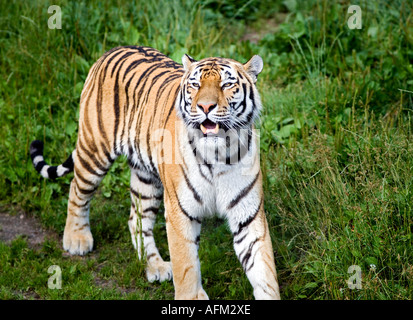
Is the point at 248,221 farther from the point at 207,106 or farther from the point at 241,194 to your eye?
the point at 207,106

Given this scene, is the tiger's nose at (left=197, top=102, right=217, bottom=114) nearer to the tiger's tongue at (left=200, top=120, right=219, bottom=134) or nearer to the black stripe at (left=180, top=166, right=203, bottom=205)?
the tiger's tongue at (left=200, top=120, right=219, bottom=134)

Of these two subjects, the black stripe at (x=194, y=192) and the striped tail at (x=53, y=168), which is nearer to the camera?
the black stripe at (x=194, y=192)

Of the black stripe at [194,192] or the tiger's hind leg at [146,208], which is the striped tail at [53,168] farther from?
the black stripe at [194,192]

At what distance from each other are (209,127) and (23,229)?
7.41 ft

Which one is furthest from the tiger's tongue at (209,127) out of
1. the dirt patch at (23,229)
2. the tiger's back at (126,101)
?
the dirt patch at (23,229)

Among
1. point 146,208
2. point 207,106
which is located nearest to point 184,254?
point 207,106

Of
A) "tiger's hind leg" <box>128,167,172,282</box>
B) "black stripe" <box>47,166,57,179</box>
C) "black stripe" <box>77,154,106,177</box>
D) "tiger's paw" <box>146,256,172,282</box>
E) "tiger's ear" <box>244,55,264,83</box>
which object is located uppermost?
"tiger's ear" <box>244,55,264,83</box>

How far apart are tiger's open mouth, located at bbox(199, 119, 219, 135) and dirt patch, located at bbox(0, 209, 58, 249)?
6.52ft

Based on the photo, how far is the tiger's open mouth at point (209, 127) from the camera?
10.5 feet

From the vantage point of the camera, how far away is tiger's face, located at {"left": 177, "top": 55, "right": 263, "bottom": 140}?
10.4 feet

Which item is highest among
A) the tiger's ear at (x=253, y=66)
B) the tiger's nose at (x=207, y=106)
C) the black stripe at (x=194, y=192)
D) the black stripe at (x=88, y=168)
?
the tiger's ear at (x=253, y=66)

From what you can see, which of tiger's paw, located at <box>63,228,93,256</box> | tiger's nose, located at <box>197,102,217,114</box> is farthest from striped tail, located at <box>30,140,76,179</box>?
tiger's nose, located at <box>197,102,217,114</box>

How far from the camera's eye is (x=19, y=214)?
4.96 meters

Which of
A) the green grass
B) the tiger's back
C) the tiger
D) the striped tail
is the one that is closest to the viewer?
the tiger
